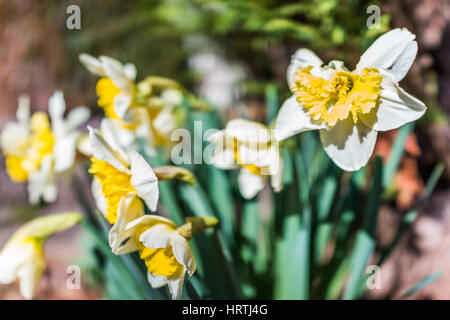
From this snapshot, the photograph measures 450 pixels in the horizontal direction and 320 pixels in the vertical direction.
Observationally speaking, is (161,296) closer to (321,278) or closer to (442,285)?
(321,278)

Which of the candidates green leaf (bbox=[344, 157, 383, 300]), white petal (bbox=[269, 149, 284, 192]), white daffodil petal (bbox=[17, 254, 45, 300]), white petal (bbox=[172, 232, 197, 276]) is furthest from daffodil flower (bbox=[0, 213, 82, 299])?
green leaf (bbox=[344, 157, 383, 300])

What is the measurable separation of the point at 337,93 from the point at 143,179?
304mm

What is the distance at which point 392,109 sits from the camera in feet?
1.86

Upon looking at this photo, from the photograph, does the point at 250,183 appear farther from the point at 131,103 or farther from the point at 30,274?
the point at 30,274

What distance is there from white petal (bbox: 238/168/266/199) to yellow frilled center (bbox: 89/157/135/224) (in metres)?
0.25

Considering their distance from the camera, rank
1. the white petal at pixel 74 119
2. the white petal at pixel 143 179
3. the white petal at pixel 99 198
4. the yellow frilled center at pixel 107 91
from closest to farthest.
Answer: the white petal at pixel 143 179 → the white petal at pixel 99 198 → the yellow frilled center at pixel 107 91 → the white petal at pixel 74 119

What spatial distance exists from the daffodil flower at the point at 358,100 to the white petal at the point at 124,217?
0.23m

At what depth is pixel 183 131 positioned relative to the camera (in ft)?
3.05

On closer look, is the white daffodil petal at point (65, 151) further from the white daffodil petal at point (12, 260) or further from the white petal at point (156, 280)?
the white petal at point (156, 280)

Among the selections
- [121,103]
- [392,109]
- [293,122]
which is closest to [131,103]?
[121,103]

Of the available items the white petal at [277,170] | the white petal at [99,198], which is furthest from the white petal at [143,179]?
the white petal at [277,170]

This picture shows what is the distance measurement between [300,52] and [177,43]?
1.72m

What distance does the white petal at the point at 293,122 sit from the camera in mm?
589

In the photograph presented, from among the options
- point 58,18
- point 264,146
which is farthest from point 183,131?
point 58,18
